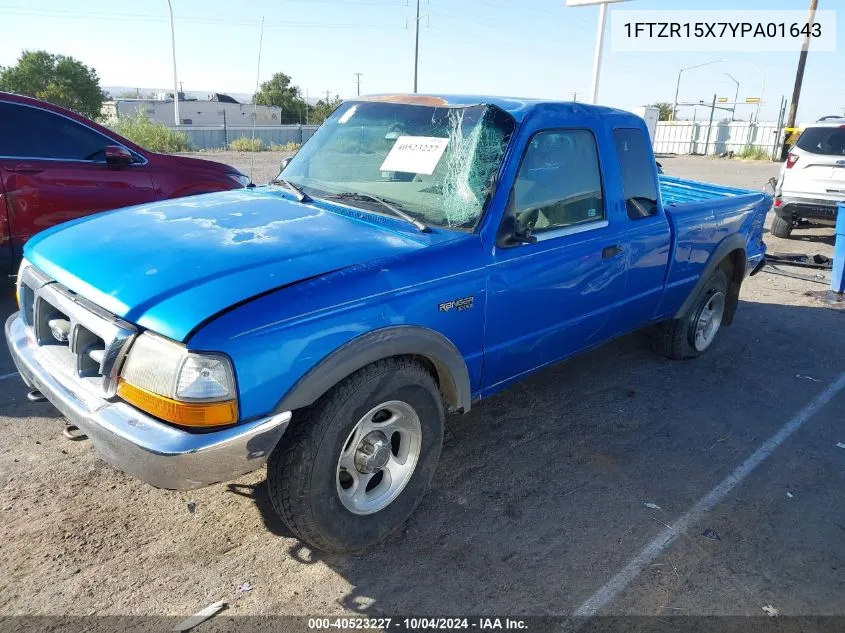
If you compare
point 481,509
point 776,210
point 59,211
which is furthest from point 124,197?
point 776,210

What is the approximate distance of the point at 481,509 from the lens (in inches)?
125

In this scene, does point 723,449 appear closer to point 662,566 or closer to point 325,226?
point 662,566

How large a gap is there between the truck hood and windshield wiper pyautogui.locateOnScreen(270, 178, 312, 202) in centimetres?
8

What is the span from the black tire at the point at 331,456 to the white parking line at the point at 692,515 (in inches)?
37.4

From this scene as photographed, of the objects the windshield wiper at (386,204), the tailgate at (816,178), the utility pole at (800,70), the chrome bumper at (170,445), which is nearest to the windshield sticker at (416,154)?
the windshield wiper at (386,204)

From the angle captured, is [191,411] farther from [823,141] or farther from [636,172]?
[823,141]

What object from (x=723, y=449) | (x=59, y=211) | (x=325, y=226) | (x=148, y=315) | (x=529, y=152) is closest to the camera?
(x=148, y=315)

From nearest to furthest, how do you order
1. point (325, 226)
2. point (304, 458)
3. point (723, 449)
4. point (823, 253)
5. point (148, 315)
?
point (148, 315)
point (304, 458)
point (325, 226)
point (723, 449)
point (823, 253)

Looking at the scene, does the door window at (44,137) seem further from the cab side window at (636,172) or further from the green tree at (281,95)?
the green tree at (281,95)

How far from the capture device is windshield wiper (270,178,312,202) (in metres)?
3.49

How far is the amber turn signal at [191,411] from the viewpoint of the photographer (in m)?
2.21

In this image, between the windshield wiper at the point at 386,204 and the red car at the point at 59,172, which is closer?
the windshield wiper at the point at 386,204

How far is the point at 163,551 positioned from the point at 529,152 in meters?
2.58

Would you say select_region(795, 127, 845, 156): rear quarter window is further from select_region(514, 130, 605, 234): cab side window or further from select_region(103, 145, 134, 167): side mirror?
select_region(103, 145, 134, 167): side mirror
